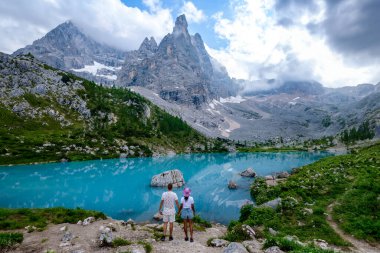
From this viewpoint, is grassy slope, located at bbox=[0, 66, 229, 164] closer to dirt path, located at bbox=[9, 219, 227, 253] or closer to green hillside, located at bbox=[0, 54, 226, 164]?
green hillside, located at bbox=[0, 54, 226, 164]

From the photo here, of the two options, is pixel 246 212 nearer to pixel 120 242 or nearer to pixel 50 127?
pixel 120 242

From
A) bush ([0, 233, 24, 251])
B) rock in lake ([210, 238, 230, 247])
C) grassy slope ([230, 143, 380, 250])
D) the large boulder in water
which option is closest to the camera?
bush ([0, 233, 24, 251])

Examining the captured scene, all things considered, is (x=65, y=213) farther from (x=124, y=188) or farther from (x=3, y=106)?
(x=3, y=106)

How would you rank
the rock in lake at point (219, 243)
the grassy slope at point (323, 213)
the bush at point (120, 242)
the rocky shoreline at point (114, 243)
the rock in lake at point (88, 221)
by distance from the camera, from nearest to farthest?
the rocky shoreline at point (114, 243)
the bush at point (120, 242)
the rock in lake at point (219, 243)
the grassy slope at point (323, 213)
the rock in lake at point (88, 221)

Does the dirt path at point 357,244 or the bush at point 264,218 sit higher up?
the bush at point 264,218

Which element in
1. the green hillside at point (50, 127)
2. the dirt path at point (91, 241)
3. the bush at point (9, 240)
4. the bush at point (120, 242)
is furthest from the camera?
the green hillside at point (50, 127)

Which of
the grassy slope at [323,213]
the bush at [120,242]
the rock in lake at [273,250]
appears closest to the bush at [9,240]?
the bush at [120,242]

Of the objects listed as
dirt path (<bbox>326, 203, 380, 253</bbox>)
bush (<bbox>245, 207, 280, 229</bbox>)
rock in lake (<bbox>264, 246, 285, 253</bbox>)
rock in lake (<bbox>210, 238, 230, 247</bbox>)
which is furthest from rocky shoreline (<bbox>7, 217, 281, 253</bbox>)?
dirt path (<bbox>326, 203, 380, 253</bbox>)

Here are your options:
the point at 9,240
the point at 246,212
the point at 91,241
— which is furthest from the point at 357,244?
the point at 9,240

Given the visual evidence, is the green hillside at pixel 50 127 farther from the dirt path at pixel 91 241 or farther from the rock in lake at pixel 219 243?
Answer: the rock in lake at pixel 219 243

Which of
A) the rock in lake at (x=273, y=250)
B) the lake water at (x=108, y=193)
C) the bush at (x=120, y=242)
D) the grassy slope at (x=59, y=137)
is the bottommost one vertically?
the lake water at (x=108, y=193)

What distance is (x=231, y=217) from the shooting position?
41969 mm

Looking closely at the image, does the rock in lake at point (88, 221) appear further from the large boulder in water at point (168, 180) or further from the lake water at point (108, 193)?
the large boulder in water at point (168, 180)

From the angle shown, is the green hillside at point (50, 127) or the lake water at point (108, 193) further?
the green hillside at point (50, 127)
